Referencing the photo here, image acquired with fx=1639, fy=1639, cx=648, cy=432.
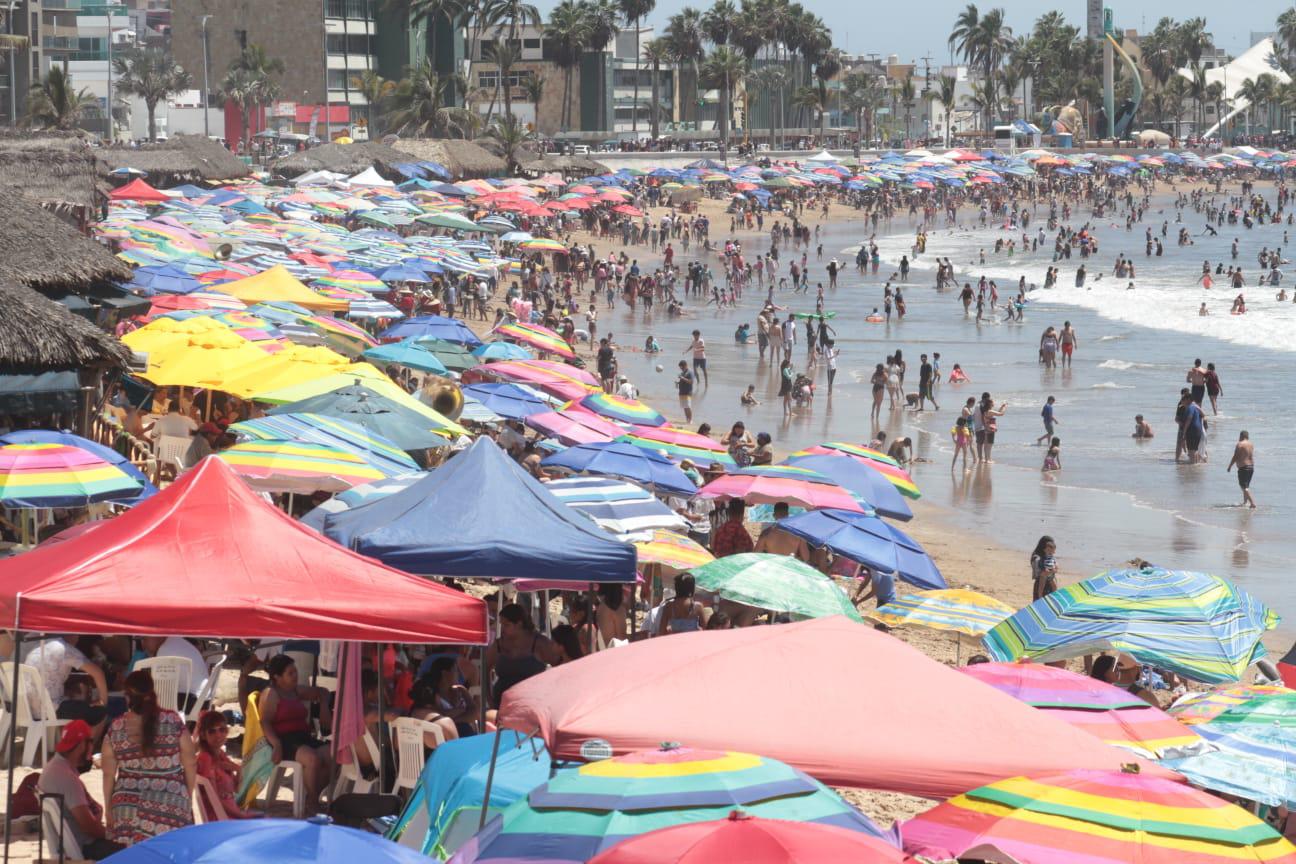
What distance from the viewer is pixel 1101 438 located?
86.5 feet

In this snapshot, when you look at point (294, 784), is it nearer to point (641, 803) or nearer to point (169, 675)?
point (169, 675)

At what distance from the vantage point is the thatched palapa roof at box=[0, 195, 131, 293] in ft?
54.6

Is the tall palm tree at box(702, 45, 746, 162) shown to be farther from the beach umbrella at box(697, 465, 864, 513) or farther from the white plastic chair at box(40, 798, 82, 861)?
the white plastic chair at box(40, 798, 82, 861)

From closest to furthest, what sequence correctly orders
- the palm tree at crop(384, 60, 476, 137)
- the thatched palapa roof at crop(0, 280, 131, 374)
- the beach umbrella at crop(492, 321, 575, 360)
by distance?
1. the thatched palapa roof at crop(0, 280, 131, 374)
2. the beach umbrella at crop(492, 321, 575, 360)
3. the palm tree at crop(384, 60, 476, 137)

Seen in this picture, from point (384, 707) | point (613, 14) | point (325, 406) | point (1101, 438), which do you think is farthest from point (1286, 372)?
point (613, 14)

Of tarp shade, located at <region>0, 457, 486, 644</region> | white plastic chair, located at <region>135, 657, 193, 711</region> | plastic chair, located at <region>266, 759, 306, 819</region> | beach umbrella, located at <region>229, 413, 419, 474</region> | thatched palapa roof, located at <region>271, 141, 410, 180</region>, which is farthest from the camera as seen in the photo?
thatched palapa roof, located at <region>271, 141, 410, 180</region>

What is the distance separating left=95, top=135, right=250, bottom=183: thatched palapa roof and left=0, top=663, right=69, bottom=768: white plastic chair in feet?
132

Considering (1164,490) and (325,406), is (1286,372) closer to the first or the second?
(1164,490)

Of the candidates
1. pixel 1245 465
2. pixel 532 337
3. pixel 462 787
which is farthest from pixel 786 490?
pixel 1245 465

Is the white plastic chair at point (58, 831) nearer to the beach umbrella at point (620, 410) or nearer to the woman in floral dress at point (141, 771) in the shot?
the woman in floral dress at point (141, 771)

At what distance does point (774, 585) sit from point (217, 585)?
4.15m

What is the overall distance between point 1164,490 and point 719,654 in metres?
17.8

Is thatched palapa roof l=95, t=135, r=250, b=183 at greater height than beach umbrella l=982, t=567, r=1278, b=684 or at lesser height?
greater

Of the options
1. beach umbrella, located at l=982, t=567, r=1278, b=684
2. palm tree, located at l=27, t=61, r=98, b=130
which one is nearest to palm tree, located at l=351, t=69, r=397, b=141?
palm tree, located at l=27, t=61, r=98, b=130
